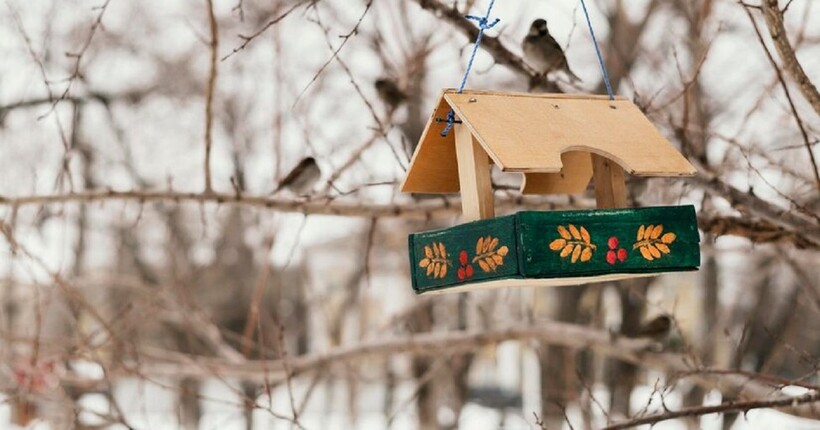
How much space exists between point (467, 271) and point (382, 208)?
4.15 ft

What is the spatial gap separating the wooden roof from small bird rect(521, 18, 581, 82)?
1029 millimetres

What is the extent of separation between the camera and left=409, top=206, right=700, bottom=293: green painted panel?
2271 millimetres

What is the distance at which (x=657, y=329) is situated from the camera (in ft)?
15.9

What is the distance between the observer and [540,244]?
2.28 metres

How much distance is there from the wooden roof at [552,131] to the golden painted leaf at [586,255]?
198mm

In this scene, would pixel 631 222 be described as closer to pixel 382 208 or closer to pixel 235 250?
pixel 382 208

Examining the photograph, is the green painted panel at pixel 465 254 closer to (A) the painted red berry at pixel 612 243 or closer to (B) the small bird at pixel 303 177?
(A) the painted red berry at pixel 612 243

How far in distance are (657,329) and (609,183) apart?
2199mm

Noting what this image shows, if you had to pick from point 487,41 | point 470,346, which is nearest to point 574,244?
point 487,41

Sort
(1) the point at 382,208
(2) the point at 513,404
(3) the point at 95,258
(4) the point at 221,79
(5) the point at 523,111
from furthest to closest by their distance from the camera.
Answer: (2) the point at 513,404, (3) the point at 95,258, (4) the point at 221,79, (1) the point at 382,208, (5) the point at 523,111

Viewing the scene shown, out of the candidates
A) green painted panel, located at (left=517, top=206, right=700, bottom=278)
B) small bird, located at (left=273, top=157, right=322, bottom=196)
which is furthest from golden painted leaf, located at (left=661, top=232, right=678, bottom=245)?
small bird, located at (left=273, top=157, right=322, bottom=196)

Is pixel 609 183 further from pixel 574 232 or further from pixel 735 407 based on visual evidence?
pixel 735 407

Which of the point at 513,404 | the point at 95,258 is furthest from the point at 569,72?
the point at 513,404

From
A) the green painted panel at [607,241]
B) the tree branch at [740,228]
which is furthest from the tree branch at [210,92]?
the tree branch at [740,228]
